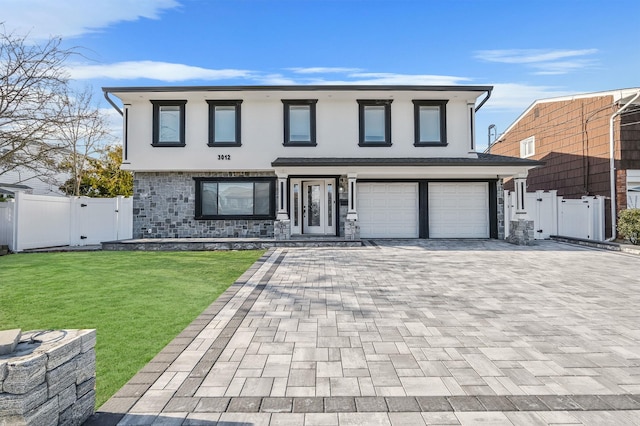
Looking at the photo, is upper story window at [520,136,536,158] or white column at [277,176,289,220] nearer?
white column at [277,176,289,220]

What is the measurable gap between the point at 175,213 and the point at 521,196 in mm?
13583

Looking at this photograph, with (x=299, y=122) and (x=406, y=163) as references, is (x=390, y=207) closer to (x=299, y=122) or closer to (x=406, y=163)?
(x=406, y=163)

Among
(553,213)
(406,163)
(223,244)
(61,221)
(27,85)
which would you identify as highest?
(27,85)

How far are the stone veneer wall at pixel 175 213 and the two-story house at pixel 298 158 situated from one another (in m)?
0.04

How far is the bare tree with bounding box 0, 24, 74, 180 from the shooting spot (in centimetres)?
795

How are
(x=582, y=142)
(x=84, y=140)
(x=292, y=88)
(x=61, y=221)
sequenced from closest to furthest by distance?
(x=61, y=221) < (x=292, y=88) < (x=582, y=142) < (x=84, y=140)

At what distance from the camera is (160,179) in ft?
47.7

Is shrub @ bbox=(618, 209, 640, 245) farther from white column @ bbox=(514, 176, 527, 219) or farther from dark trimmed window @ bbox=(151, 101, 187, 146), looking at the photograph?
dark trimmed window @ bbox=(151, 101, 187, 146)

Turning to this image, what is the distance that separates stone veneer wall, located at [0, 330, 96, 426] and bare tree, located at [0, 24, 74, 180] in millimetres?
8390

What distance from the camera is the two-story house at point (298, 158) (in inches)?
564

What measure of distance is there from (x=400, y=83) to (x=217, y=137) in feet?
25.3

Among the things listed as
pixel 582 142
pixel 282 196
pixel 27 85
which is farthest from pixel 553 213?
pixel 27 85

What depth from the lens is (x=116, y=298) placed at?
5.52m

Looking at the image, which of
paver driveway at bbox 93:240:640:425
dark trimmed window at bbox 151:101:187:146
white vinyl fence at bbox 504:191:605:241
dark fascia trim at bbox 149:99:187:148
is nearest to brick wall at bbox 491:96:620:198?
white vinyl fence at bbox 504:191:605:241
